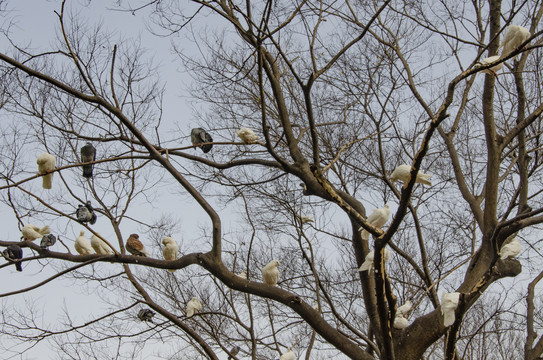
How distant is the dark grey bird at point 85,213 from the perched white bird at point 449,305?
111 inches

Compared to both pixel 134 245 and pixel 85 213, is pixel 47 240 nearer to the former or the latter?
pixel 85 213

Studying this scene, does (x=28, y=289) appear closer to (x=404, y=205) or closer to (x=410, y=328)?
(x=404, y=205)

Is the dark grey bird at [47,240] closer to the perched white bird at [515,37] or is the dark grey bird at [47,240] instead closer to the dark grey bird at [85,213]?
the dark grey bird at [85,213]

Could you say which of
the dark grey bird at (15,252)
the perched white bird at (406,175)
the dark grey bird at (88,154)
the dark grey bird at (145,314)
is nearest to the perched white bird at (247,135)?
the perched white bird at (406,175)

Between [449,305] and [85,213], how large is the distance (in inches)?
114

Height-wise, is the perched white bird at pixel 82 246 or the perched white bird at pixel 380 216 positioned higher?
the perched white bird at pixel 82 246

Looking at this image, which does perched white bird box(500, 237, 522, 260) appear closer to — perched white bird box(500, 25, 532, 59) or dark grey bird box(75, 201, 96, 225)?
perched white bird box(500, 25, 532, 59)

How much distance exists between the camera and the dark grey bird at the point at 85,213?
446 centimetres

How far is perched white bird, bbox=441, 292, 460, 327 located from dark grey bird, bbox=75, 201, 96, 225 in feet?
9.29

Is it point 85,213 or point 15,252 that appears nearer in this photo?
point 15,252

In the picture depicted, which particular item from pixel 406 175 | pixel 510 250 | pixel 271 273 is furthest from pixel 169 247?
pixel 510 250

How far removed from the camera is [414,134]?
5.77 m

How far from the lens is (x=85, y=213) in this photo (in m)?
4.48

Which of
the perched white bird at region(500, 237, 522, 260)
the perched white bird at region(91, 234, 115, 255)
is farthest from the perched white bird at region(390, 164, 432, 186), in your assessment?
the perched white bird at region(91, 234, 115, 255)
